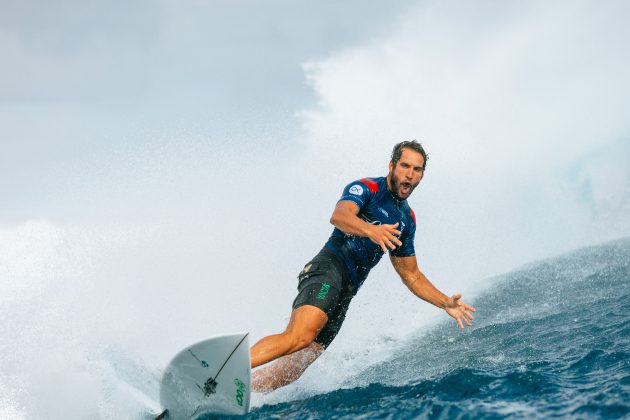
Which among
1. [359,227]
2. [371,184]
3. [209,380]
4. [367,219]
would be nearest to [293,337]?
[209,380]

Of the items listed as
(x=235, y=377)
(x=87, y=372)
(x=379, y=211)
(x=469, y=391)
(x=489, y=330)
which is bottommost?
(x=489, y=330)

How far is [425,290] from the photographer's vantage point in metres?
7.09

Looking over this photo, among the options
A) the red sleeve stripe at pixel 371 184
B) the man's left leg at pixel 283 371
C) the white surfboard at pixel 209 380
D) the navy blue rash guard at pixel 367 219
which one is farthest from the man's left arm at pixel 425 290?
the white surfboard at pixel 209 380

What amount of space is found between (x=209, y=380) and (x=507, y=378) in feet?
11.8

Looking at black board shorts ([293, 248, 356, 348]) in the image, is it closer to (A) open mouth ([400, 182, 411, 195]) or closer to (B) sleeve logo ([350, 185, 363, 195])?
(B) sleeve logo ([350, 185, 363, 195])

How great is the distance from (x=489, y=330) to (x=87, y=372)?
827 cm

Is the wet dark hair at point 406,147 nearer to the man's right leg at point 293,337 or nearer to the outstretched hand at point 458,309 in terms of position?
the outstretched hand at point 458,309

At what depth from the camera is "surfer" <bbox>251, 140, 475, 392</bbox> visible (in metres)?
5.84

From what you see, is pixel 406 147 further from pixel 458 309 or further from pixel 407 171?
pixel 458 309

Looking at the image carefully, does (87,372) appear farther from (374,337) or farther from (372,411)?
(374,337)

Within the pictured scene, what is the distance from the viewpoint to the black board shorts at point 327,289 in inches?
237

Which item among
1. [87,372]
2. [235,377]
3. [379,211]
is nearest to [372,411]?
[235,377]

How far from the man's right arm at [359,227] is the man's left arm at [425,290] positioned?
67.1 inches

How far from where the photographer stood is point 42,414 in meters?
6.96
